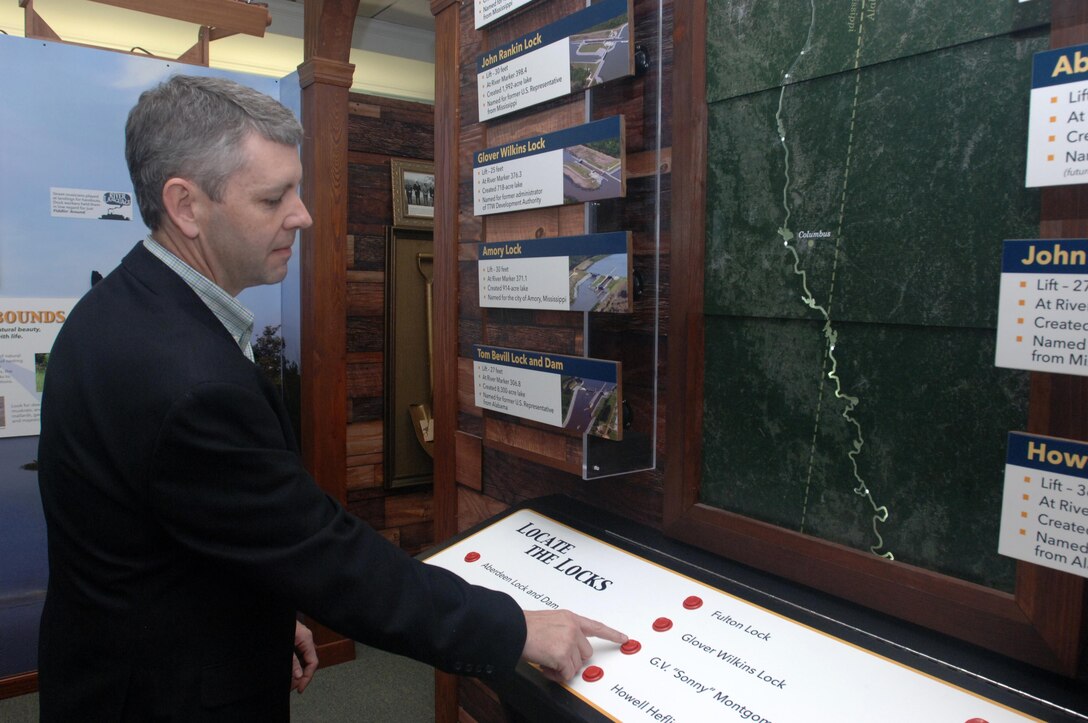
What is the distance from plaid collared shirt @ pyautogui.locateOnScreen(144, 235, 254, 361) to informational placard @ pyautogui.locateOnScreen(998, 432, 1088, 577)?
1.10 meters

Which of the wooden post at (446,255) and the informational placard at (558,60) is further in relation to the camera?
the wooden post at (446,255)

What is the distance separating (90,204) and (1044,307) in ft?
10.4

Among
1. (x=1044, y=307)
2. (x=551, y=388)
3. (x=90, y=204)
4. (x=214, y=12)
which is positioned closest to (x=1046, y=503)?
(x=1044, y=307)

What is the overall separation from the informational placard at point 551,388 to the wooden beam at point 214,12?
2.17 m

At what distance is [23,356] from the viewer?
9.61 ft

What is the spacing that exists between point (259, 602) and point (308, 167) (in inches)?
91.6

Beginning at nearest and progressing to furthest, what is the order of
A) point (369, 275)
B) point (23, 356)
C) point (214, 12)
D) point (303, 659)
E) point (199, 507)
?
point (199, 507), point (303, 659), point (23, 356), point (214, 12), point (369, 275)

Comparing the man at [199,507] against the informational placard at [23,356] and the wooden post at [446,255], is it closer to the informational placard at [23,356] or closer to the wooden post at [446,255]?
the wooden post at [446,255]

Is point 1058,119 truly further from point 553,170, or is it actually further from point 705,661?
point 553,170

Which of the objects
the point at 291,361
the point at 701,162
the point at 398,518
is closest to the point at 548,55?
the point at 701,162

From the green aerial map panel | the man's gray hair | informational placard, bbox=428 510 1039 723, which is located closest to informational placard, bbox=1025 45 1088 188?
the green aerial map panel

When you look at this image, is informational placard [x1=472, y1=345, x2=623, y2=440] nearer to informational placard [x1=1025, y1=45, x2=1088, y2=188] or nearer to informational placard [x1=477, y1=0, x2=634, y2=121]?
informational placard [x1=477, y1=0, x2=634, y2=121]

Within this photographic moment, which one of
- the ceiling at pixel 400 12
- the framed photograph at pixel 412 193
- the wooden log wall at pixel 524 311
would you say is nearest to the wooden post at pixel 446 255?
the wooden log wall at pixel 524 311

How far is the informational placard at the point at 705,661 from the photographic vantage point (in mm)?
969
